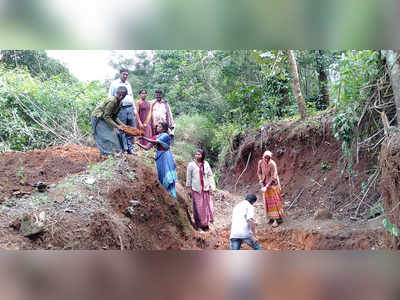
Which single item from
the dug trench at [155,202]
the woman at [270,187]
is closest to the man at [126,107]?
the dug trench at [155,202]

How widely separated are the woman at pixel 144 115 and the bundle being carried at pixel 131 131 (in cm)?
5

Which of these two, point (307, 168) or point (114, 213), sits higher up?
point (307, 168)

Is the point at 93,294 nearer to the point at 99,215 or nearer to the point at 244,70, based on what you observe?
the point at 99,215

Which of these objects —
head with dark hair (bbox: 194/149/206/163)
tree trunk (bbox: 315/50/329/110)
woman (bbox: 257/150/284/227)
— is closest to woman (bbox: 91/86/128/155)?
head with dark hair (bbox: 194/149/206/163)

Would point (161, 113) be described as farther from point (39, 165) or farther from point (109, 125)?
point (39, 165)

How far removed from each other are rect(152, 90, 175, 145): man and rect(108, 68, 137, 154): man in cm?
28

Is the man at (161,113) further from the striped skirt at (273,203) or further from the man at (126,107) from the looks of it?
the striped skirt at (273,203)

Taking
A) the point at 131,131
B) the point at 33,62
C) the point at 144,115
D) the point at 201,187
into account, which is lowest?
the point at 201,187

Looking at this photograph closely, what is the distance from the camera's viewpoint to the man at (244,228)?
4594mm

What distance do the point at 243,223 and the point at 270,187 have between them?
0.72 meters

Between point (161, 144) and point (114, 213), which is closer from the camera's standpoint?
point (114, 213)

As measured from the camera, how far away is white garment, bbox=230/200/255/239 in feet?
15.1

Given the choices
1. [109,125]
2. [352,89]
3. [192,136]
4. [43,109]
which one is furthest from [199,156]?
[43,109]

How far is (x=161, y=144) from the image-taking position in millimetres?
5035
